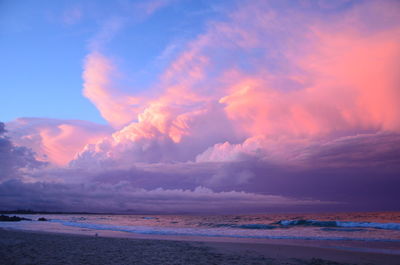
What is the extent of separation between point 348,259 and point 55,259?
1609cm

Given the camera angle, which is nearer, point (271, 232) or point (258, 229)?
point (271, 232)

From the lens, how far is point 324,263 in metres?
15.8

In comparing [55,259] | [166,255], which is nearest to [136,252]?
[166,255]

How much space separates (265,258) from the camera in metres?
17.1

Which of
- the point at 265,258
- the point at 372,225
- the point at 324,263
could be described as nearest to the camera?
the point at 324,263

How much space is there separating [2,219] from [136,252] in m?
63.2

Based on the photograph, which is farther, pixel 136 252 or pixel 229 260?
pixel 136 252

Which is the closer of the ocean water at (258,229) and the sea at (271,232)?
the sea at (271,232)

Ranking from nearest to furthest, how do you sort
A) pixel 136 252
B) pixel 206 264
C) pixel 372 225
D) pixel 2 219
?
pixel 206 264 < pixel 136 252 < pixel 372 225 < pixel 2 219

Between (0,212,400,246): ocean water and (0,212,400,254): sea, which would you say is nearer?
(0,212,400,254): sea

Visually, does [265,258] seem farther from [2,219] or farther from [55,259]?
[2,219]

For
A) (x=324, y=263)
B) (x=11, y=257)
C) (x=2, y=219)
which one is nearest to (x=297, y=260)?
(x=324, y=263)

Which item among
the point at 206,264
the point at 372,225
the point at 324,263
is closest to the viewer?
the point at 206,264

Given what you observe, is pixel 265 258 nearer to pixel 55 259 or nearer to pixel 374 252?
pixel 374 252
